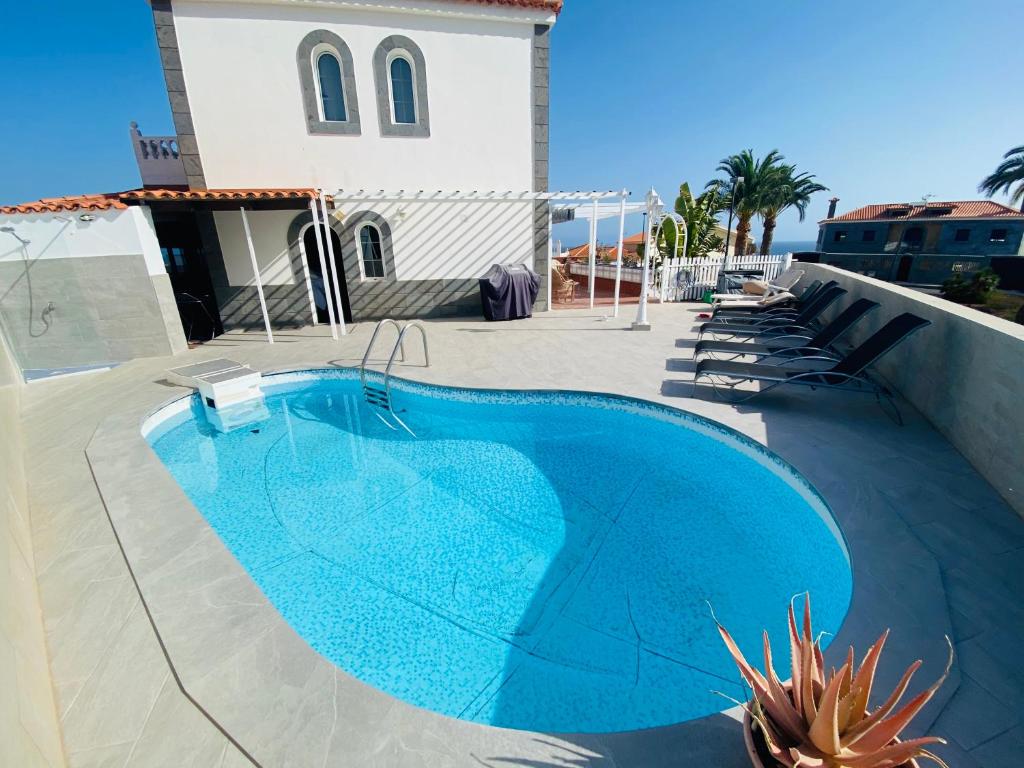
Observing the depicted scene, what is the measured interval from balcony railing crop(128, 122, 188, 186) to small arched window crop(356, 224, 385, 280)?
4.85 meters

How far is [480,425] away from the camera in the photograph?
22.6 ft

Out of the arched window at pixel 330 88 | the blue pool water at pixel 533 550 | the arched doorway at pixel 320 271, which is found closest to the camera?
the blue pool water at pixel 533 550

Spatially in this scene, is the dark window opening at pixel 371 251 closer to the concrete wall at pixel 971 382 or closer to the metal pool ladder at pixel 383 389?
the metal pool ladder at pixel 383 389

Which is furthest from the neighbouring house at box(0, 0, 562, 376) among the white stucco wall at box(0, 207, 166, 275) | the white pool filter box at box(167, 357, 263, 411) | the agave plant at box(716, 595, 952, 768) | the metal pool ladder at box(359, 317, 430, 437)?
the agave plant at box(716, 595, 952, 768)

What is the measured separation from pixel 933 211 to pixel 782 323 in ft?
138

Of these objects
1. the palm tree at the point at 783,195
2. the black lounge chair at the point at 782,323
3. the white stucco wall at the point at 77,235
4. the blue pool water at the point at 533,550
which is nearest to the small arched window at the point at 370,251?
the white stucco wall at the point at 77,235

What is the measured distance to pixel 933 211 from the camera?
118ft

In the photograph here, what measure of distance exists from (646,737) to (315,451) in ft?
18.5

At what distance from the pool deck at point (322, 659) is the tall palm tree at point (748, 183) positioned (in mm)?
31608

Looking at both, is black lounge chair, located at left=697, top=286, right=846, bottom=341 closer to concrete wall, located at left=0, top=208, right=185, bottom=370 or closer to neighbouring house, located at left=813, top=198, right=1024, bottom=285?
concrete wall, located at left=0, top=208, right=185, bottom=370

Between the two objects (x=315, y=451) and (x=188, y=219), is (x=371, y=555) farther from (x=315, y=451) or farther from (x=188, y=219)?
(x=188, y=219)

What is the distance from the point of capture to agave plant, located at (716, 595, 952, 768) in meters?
1.45

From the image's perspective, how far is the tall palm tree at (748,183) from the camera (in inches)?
1225

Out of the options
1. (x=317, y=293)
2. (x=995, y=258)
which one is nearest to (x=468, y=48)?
(x=317, y=293)
